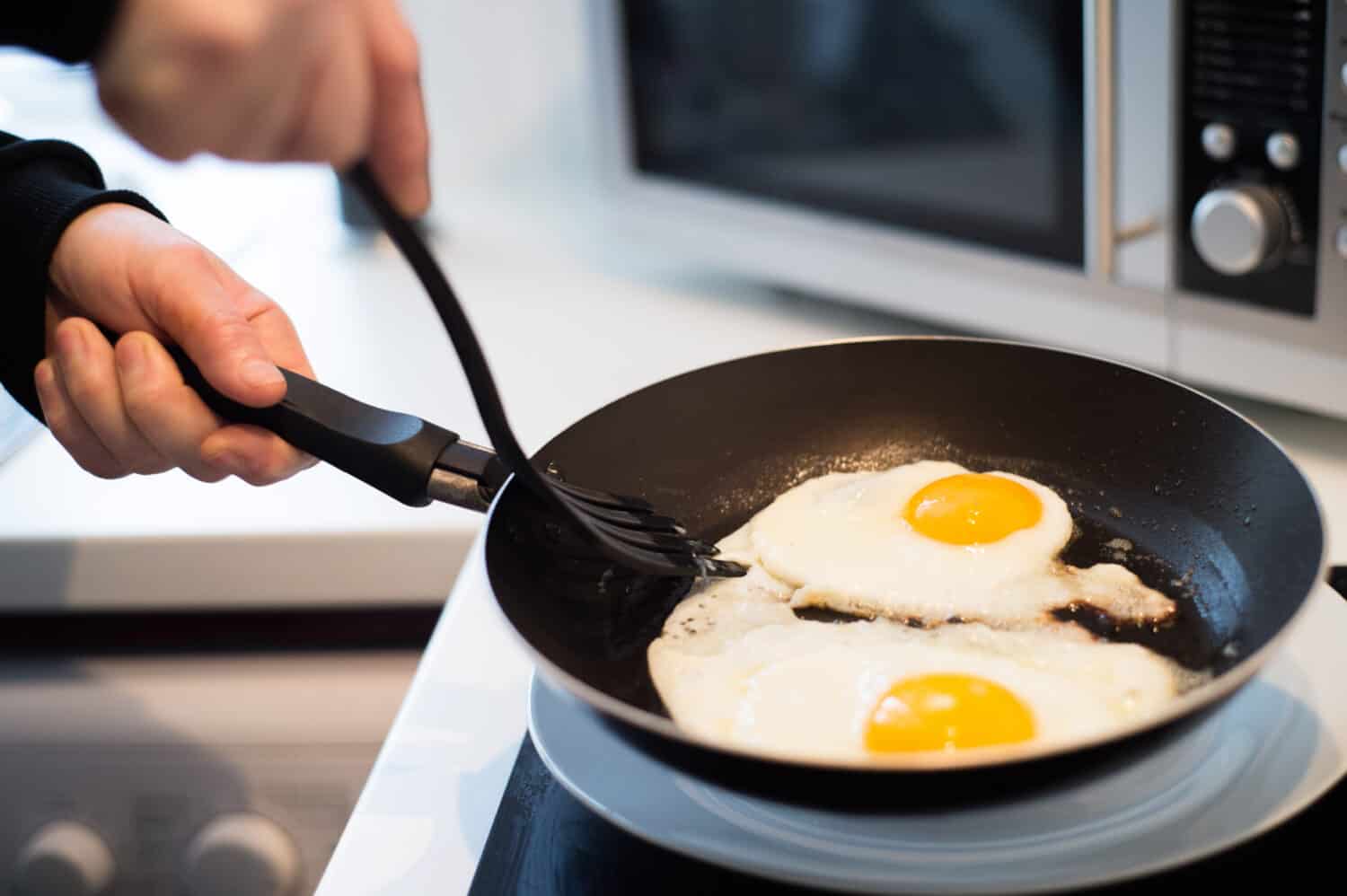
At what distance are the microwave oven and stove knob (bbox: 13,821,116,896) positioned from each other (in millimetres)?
747

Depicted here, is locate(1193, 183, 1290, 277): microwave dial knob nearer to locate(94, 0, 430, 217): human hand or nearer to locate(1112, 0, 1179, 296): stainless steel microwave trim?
locate(1112, 0, 1179, 296): stainless steel microwave trim

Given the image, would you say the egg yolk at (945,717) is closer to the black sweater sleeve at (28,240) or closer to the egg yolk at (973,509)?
the egg yolk at (973,509)

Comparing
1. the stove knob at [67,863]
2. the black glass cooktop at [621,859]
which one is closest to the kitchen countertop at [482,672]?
the black glass cooktop at [621,859]

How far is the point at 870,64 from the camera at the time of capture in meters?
1.18

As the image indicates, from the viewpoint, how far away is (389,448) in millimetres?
729

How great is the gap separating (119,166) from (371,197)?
4.44ft

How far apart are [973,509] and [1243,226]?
0.95ft

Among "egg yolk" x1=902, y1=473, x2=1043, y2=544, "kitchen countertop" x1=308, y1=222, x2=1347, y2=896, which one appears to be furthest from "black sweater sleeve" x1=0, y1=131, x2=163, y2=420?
"egg yolk" x1=902, y1=473, x2=1043, y2=544

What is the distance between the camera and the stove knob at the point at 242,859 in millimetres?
1101

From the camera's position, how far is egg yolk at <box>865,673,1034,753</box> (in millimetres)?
669

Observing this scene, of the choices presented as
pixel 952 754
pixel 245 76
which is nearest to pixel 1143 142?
pixel 952 754

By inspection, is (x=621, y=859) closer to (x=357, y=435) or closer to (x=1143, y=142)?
(x=357, y=435)

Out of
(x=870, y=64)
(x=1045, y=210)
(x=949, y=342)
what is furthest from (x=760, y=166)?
(x=949, y=342)

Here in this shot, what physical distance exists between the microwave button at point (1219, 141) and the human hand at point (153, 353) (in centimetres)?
62
